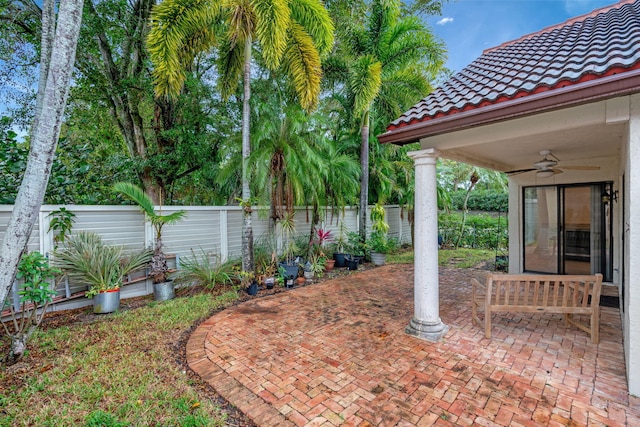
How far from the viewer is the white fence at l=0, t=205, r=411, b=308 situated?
5.01 meters

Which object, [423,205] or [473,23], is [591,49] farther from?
[473,23]

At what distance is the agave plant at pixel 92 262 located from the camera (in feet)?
16.9

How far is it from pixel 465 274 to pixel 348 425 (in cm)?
684

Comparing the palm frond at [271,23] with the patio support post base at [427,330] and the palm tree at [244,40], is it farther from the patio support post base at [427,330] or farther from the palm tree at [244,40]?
the patio support post base at [427,330]

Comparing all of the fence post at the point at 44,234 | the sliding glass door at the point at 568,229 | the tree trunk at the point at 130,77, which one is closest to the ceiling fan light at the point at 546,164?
the sliding glass door at the point at 568,229

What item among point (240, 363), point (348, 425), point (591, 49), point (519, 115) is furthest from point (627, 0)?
point (240, 363)

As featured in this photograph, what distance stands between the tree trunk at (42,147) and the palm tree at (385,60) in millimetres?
6338

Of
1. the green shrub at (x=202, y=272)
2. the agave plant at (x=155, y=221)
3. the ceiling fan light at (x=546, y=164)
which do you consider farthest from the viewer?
the green shrub at (x=202, y=272)

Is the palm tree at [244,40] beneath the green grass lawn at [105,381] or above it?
above

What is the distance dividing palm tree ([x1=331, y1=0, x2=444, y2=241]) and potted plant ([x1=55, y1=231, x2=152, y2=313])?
22.8 ft

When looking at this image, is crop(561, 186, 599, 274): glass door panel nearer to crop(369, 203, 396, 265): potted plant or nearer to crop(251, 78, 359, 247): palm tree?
crop(369, 203, 396, 265): potted plant

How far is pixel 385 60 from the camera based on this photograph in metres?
9.16

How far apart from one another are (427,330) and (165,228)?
5.70 meters

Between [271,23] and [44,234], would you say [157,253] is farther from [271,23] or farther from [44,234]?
[271,23]
